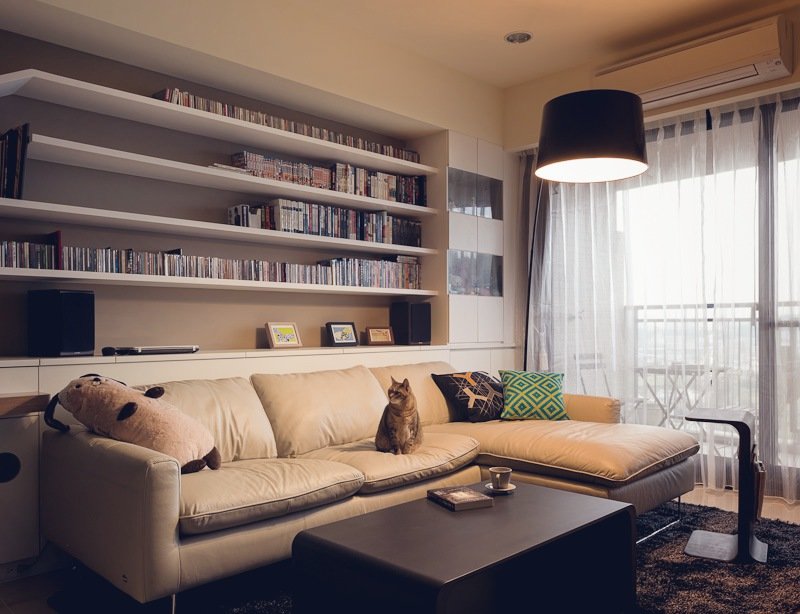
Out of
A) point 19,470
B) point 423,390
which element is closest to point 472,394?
point 423,390

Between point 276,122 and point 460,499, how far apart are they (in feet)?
7.96

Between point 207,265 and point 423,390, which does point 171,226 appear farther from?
point 423,390

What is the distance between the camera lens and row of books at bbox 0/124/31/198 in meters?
2.79

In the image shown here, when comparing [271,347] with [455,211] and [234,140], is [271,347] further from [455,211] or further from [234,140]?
[455,211]

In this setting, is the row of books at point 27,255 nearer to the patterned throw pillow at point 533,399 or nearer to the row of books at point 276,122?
the row of books at point 276,122

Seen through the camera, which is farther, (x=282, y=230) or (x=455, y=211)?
(x=455, y=211)

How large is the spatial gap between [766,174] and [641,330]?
120 cm

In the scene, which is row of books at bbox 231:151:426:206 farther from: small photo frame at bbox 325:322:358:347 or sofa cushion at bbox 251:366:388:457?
sofa cushion at bbox 251:366:388:457

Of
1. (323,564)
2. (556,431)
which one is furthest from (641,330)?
(323,564)

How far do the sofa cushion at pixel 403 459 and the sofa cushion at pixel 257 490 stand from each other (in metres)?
0.10

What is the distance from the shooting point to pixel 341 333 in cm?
426

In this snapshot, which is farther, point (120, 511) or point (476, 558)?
point (120, 511)

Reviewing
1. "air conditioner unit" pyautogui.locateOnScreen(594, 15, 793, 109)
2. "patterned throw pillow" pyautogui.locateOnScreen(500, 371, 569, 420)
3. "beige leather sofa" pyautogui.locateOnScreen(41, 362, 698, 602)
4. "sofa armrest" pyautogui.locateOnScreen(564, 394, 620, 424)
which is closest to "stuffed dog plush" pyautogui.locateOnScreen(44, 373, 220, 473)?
"beige leather sofa" pyautogui.locateOnScreen(41, 362, 698, 602)

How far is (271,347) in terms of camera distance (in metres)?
3.87
